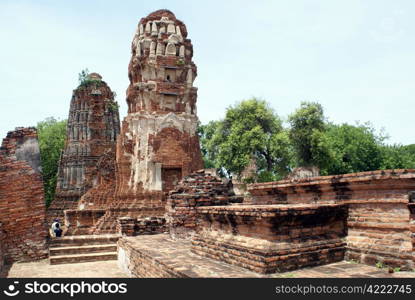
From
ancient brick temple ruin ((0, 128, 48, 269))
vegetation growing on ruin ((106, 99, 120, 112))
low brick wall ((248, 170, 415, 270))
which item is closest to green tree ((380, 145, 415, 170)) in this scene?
vegetation growing on ruin ((106, 99, 120, 112))

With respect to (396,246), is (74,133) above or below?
above

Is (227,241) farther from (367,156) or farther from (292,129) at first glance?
(367,156)

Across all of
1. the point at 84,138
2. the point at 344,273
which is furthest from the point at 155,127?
the point at 344,273

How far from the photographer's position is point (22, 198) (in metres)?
9.96

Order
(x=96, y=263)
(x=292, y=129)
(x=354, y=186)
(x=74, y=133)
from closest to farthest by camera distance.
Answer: (x=354, y=186) < (x=96, y=263) < (x=74, y=133) < (x=292, y=129)

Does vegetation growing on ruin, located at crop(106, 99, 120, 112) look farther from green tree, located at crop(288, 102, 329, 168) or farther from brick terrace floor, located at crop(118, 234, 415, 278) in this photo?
brick terrace floor, located at crop(118, 234, 415, 278)

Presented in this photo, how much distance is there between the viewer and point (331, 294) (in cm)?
367

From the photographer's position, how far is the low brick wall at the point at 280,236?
4.43m

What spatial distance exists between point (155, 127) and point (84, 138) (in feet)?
37.6

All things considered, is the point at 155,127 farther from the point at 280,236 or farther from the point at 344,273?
the point at 344,273

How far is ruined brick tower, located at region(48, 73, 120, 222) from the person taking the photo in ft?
82.4

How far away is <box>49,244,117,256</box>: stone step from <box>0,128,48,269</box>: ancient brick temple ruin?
0.30 metres

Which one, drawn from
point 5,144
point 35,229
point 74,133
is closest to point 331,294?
point 35,229

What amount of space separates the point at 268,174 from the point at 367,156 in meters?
8.27
